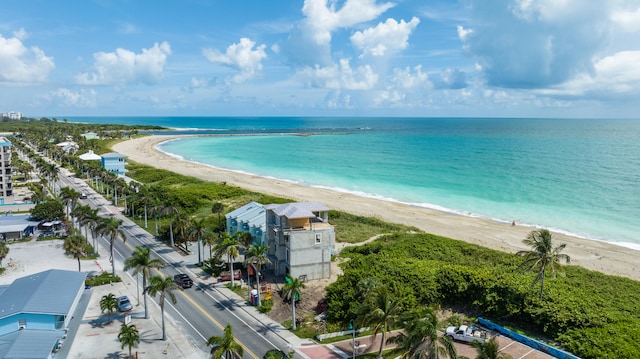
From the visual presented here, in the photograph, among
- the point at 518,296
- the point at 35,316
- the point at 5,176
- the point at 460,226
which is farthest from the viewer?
the point at 5,176

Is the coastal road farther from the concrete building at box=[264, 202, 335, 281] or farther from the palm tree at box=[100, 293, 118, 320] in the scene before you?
the concrete building at box=[264, 202, 335, 281]

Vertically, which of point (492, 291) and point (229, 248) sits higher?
point (229, 248)

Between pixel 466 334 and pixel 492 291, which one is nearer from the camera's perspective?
pixel 466 334

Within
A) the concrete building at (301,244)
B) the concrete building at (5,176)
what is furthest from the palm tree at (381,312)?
the concrete building at (5,176)

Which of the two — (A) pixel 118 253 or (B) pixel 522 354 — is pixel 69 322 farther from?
(B) pixel 522 354

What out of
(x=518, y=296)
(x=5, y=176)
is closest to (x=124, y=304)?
(x=518, y=296)

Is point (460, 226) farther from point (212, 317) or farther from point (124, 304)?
point (124, 304)

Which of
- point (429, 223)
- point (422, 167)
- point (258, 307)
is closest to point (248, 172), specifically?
point (422, 167)
